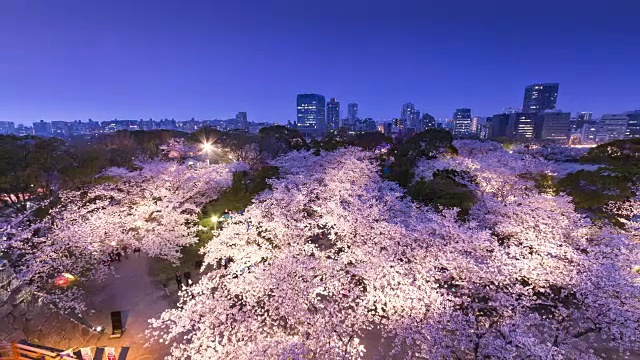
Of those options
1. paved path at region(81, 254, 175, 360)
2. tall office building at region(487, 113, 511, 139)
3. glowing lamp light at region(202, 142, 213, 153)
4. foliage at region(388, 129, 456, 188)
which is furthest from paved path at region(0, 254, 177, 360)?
tall office building at region(487, 113, 511, 139)

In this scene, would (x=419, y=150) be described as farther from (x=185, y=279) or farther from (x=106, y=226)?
(x=106, y=226)

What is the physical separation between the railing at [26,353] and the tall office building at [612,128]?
501ft

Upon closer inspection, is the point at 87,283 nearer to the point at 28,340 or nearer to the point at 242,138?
the point at 28,340

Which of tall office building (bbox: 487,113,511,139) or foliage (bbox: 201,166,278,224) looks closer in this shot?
foliage (bbox: 201,166,278,224)

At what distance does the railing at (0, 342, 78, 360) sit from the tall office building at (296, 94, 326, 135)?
18582 cm

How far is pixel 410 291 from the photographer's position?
9.52 metres

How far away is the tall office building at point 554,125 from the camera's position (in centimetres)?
11175

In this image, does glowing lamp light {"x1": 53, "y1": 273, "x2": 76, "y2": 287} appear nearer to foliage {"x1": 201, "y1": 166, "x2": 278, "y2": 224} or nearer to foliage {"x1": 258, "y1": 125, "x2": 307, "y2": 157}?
foliage {"x1": 201, "y1": 166, "x2": 278, "y2": 224}

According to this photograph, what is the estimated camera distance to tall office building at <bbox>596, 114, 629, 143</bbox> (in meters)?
111

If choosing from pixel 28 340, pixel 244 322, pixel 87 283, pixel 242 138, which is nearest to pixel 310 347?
pixel 244 322

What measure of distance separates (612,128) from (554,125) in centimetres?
2221

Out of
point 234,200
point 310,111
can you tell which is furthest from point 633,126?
point 310,111

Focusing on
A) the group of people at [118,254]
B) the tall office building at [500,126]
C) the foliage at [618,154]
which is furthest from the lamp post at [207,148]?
the tall office building at [500,126]

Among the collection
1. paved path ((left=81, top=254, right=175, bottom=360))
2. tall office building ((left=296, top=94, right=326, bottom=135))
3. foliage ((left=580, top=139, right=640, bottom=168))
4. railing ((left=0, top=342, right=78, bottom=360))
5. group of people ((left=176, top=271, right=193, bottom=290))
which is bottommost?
paved path ((left=81, top=254, right=175, bottom=360))
